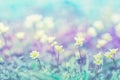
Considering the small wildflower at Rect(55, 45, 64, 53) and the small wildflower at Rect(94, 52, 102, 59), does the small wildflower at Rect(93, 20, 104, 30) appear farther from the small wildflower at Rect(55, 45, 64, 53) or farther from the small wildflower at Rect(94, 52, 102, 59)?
the small wildflower at Rect(55, 45, 64, 53)

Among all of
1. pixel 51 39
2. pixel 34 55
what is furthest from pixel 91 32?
pixel 34 55

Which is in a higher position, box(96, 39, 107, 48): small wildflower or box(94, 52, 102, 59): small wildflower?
box(96, 39, 107, 48): small wildflower

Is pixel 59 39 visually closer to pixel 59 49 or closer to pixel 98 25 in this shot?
pixel 59 49

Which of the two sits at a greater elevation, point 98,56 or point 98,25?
point 98,25

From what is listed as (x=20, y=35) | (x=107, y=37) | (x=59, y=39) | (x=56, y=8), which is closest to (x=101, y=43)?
(x=107, y=37)

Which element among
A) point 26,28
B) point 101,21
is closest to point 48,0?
point 26,28

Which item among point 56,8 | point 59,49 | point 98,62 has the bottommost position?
point 98,62

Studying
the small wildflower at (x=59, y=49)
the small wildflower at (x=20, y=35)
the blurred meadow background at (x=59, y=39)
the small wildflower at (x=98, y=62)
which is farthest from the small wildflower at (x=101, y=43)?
the small wildflower at (x=20, y=35)

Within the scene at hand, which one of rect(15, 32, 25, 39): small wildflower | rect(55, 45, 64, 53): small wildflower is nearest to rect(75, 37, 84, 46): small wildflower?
rect(55, 45, 64, 53): small wildflower
